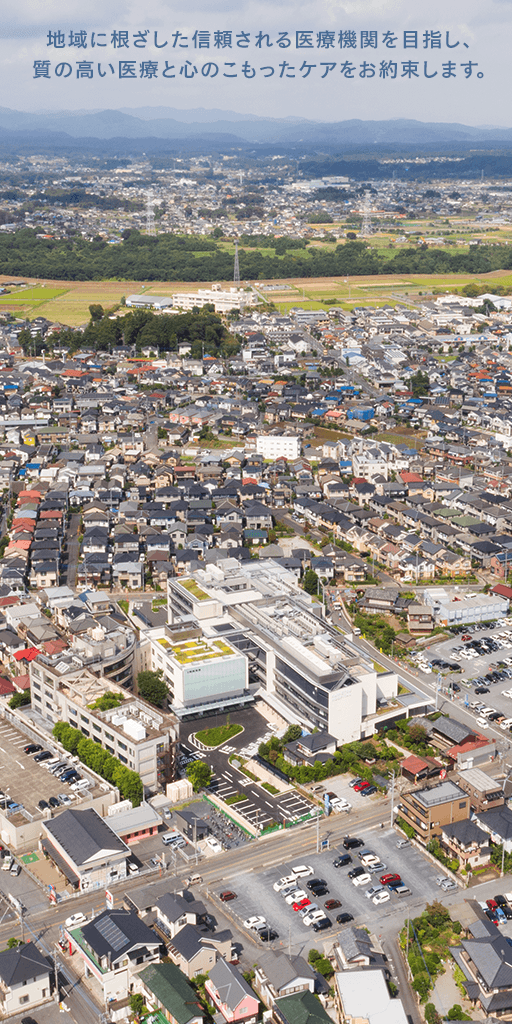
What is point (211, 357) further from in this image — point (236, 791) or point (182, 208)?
point (182, 208)

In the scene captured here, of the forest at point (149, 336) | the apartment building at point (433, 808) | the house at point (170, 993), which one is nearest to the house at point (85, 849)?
the house at point (170, 993)

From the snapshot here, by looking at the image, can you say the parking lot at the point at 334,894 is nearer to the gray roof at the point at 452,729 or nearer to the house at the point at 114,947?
the house at the point at 114,947

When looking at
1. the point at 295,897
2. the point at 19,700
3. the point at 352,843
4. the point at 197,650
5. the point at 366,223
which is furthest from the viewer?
the point at 366,223

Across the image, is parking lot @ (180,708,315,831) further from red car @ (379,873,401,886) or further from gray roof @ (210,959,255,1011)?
gray roof @ (210,959,255,1011)

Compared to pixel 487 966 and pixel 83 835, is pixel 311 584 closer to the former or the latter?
pixel 83 835

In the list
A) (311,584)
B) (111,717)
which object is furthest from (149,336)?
(111,717)

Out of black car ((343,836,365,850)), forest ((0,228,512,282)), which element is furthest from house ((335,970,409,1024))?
forest ((0,228,512,282))

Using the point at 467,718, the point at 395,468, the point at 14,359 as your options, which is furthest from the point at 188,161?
the point at 467,718
